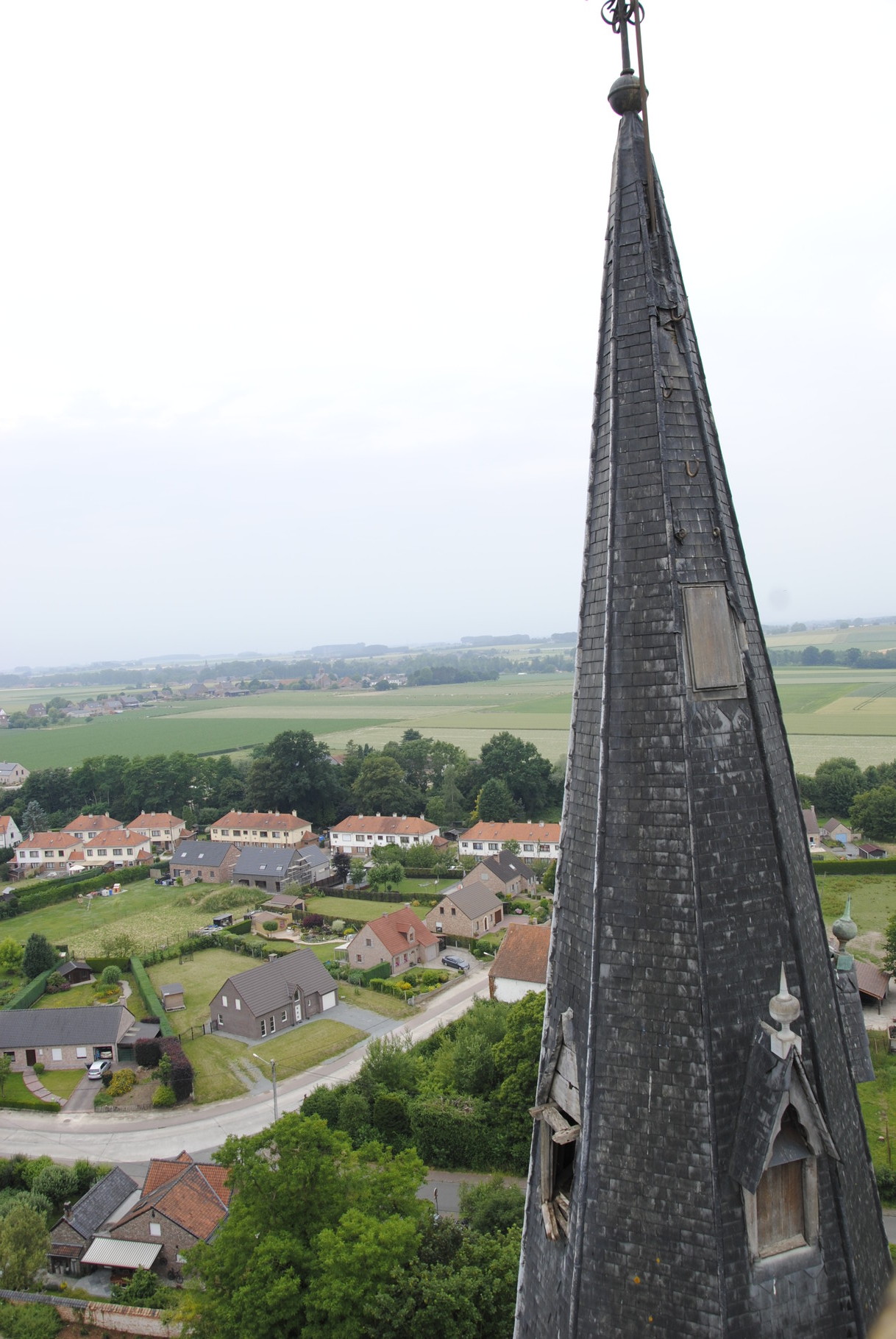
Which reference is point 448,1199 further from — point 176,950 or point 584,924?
point 176,950

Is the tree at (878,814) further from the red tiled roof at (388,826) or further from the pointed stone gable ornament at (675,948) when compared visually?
the pointed stone gable ornament at (675,948)

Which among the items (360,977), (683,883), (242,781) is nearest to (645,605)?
(683,883)

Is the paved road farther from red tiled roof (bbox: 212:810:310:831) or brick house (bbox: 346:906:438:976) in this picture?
red tiled roof (bbox: 212:810:310:831)

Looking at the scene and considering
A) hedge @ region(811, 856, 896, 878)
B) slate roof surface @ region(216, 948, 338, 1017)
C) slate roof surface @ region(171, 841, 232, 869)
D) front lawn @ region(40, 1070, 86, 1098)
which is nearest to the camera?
front lawn @ region(40, 1070, 86, 1098)

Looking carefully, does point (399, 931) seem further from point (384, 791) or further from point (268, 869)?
point (384, 791)

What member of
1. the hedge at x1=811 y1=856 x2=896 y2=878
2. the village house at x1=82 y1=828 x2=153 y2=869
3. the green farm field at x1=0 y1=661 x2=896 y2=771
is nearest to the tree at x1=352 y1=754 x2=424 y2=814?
the village house at x1=82 y1=828 x2=153 y2=869

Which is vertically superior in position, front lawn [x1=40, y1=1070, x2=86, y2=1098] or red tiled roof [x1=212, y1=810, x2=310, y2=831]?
red tiled roof [x1=212, y1=810, x2=310, y2=831]
